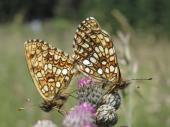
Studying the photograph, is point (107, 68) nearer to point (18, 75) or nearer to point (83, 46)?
point (83, 46)

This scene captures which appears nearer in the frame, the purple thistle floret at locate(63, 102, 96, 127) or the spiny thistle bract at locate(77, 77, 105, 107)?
the purple thistle floret at locate(63, 102, 96, 127)

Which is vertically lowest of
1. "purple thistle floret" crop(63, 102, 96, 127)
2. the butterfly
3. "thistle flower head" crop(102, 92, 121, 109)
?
"purple thistle floret" crop(63, 102, 96, 127)

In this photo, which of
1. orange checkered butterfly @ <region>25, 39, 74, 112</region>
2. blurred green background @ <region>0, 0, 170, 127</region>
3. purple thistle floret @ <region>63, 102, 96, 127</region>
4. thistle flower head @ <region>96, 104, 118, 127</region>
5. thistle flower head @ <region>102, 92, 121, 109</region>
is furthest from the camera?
blurred green background @ <region>0, 0, 170, 127</region>

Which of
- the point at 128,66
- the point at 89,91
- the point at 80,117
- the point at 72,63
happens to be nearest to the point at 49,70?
the point at 72,63

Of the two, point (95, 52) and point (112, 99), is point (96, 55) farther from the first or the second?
point (112, 99)

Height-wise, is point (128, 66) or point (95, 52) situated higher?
point (128, 66)

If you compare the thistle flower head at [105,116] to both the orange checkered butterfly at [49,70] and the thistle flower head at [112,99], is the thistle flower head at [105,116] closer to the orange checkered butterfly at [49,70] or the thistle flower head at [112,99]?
the thistle flower head at [112,99]

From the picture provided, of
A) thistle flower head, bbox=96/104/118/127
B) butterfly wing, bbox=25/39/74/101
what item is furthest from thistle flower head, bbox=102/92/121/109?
butterfly wing, bbox=25/39/74/101

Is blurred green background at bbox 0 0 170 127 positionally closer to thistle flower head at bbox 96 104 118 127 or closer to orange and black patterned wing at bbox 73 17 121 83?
orange and black patterned wing at bbox 73 17 121 83
